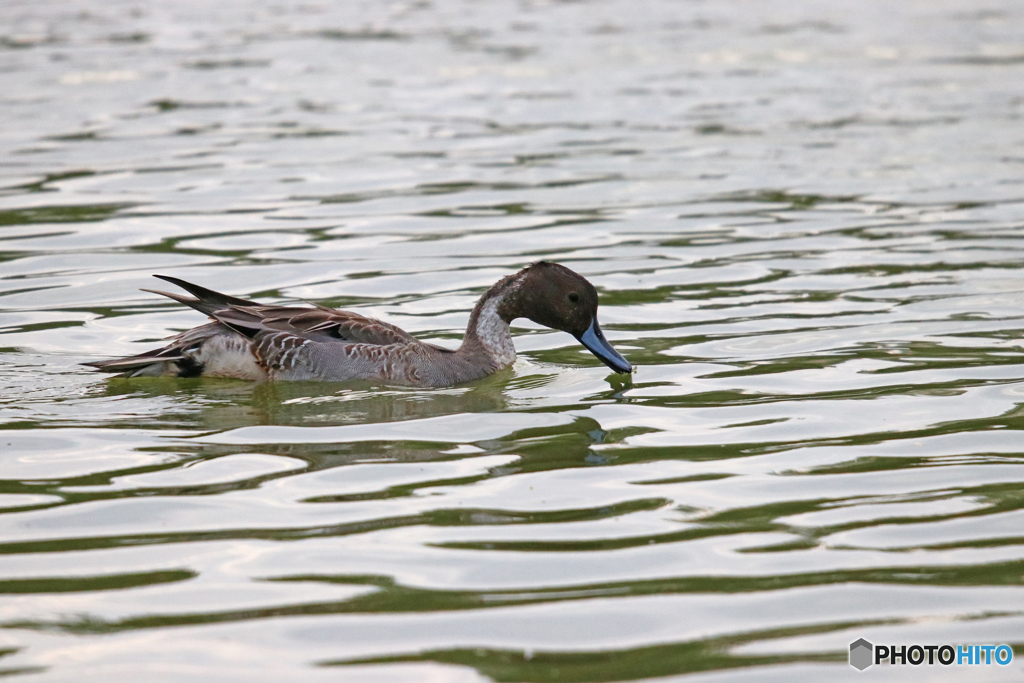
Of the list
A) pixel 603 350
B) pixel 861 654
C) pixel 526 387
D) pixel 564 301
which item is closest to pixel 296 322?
pixel 526 387

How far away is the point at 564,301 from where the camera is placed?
8727 mm

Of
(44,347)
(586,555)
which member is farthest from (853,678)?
(44,347)

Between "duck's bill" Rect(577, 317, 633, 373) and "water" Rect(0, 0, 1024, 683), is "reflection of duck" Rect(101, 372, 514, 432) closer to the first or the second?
"water" Rect(0, 0, 1024, 683)

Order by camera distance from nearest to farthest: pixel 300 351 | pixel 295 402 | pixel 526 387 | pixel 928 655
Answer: pixel 928 655
pixel 295 402
pixel 300 351
pixel 526 387

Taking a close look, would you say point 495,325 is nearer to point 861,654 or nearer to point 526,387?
point 526,387

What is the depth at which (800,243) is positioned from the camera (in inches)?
466

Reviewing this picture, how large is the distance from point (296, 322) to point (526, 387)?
4.76ft

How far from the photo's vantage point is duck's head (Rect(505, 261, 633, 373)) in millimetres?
8617

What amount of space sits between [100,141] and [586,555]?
12.1 metres

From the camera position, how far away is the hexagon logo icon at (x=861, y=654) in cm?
458

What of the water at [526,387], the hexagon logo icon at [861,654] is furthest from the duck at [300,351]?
the hexagon logo icon at [861,654]

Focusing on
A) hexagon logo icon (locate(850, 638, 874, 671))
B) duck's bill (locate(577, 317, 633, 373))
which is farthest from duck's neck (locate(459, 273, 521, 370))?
hexagon logo icon (locate(850, 638, 874, 671))

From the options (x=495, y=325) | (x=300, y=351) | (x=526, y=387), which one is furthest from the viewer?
(x=495, y=325)

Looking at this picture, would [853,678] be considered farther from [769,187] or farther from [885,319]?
[769,187]
